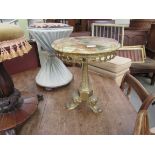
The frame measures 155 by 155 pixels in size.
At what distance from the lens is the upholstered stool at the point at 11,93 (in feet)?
2.63

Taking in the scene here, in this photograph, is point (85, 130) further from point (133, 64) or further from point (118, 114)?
point (133, 64)

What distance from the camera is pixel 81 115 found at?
3.18 feet

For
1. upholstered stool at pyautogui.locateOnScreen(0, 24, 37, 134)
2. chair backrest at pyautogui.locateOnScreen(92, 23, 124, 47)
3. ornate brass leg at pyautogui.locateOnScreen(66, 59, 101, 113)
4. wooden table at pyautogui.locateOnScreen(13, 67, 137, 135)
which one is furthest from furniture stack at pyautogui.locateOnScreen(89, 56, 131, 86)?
chair backrest at pyautogui.locateOnScreen(92, 23, 124, 47)

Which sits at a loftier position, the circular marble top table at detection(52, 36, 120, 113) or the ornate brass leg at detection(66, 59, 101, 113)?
the circular marble top table at detection(52, 36, 120, 113)

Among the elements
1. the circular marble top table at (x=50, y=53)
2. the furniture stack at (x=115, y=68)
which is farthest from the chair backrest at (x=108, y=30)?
the circular marble top table at (x=50, y=53)

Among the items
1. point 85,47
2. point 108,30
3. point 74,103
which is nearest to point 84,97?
point 74,103

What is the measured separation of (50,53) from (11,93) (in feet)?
1.25

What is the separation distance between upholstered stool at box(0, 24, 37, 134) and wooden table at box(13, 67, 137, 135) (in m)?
0.05

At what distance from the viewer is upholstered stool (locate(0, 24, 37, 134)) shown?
0.80 metres

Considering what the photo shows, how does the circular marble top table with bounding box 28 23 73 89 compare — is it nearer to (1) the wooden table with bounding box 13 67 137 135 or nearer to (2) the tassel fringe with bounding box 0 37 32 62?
(1) the wooden table with bounding box 13 67 137 135

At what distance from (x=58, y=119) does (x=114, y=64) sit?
616 mm

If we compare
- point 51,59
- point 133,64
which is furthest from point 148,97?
point 133,64

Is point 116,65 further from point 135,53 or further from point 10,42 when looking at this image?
point 135,53

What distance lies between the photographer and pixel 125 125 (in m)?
0.87
